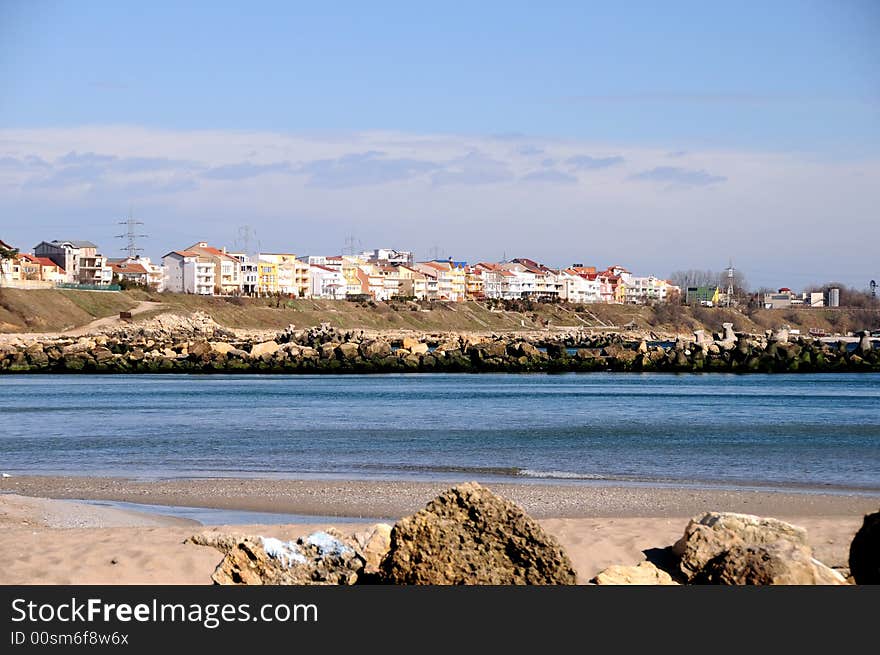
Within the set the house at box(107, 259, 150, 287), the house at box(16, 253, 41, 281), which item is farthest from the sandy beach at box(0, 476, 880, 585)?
the house at box(107, 259, 150, 287)

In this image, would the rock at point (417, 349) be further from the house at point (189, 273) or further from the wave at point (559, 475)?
the house at point (189, 273)

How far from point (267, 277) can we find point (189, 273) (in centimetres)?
1352

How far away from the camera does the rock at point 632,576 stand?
5.86 metres

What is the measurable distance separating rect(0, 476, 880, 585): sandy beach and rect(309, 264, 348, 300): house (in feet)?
407

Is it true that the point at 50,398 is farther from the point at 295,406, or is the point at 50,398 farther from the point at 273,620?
the point at 273,620

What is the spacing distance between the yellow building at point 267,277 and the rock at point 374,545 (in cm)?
12168

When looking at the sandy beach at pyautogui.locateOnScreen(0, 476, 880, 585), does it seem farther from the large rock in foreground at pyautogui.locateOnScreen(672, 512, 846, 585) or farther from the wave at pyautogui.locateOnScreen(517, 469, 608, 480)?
the wave at pyautogui.locateOnScreen(517, 469, 608, 480)

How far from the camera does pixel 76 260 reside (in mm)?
115938

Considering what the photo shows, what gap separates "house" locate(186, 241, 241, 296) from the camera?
122 metres

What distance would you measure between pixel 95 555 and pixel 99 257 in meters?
116

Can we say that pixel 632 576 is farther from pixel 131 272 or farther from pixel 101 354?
pixel 131 272

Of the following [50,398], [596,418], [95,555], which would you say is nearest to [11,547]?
[95,555]

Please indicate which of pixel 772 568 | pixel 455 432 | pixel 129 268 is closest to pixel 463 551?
pixel 772 568

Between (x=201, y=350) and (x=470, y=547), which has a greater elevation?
(x=470, y=547)
